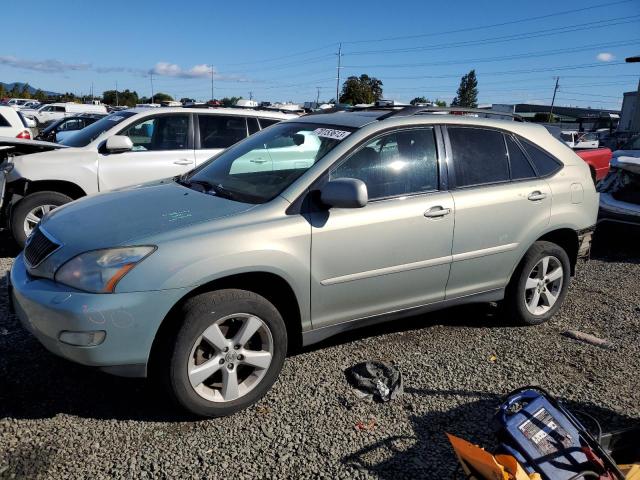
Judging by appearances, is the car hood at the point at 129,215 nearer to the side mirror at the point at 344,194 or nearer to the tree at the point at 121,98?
the side mirror at the point at 344,194

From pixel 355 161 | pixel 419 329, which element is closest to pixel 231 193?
pixel 355 161

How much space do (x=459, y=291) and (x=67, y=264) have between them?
102 inches

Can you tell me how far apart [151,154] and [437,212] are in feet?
13.5

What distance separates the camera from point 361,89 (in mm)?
A: 49781

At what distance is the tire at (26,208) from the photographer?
232 inches

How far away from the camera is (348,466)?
8.74ft

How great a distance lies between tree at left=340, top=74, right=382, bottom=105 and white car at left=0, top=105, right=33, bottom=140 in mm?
36402

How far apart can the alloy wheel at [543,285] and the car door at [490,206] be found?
0.32m

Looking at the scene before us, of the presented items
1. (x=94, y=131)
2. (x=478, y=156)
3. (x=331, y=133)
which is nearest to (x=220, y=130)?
(x=94, y=131)

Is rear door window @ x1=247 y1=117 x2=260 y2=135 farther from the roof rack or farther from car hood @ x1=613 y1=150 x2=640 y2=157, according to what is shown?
car hood @ x1=613 y1=150 x2=640 y2=157

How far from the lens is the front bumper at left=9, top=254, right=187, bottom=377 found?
104 inches

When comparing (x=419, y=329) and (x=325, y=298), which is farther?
(x=419, y=329)

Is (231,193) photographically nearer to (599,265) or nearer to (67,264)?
(67,264)

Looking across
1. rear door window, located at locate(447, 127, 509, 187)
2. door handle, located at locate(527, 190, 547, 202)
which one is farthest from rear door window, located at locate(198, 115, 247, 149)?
door handle, located at locate(527, 190, 547, 202)
